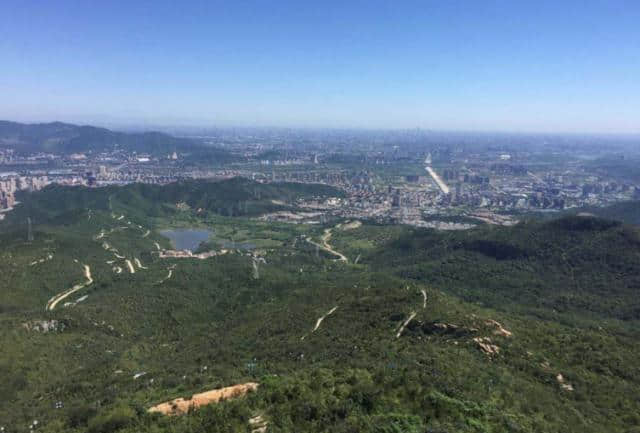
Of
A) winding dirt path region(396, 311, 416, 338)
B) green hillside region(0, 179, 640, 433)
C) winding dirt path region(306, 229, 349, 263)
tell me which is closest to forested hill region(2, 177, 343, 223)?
green hillside region(0, 179, 640, 433)

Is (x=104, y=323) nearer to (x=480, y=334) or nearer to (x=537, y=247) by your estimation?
(x=480, y=334)

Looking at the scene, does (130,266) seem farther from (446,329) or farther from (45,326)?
(446,329)

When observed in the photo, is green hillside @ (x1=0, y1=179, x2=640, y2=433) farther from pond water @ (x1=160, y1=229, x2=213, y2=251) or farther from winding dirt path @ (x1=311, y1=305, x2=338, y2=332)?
pond water @ (x1=160, y1=229, x2=213, y2=251)

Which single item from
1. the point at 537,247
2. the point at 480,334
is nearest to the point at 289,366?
the point at 480,334

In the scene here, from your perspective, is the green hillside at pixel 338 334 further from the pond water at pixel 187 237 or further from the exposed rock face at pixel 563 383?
the pond water at pixel 187 237

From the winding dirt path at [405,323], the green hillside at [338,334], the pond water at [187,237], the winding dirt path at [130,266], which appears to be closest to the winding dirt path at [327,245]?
the green hillside at [338,334]
